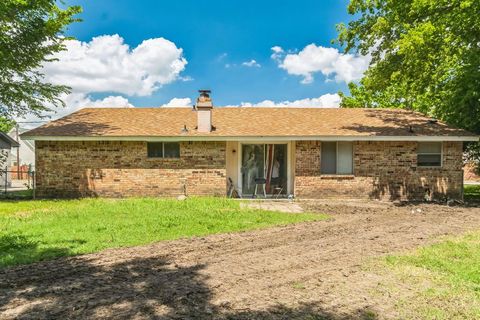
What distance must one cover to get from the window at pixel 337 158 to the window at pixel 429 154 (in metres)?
2.78

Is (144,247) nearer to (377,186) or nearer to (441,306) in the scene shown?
(441,306)

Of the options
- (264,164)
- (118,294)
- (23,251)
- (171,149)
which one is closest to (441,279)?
(118,294)

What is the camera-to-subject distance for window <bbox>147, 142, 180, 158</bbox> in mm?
15844

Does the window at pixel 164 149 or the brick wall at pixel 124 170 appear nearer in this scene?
the brick wall at pixel 124 170

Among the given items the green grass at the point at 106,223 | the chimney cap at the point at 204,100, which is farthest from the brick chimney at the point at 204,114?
the green grass at the point at 106,223

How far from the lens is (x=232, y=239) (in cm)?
834

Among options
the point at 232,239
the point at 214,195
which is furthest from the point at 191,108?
the point at 232,239

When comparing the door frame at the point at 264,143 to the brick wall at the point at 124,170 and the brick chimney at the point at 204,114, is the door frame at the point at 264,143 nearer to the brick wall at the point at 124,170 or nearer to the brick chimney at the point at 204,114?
the brick wall at the point at 124,170

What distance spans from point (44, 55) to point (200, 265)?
57.5 feet

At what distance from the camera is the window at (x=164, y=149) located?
52.0 ft

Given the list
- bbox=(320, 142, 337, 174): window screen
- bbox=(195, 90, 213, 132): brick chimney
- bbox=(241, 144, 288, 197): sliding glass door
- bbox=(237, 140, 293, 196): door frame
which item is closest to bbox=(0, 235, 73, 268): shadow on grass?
bbox=(195, 90, 213, 132): brick chimney

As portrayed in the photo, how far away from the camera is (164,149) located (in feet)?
52.0

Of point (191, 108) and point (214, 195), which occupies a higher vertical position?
point (191, 108)

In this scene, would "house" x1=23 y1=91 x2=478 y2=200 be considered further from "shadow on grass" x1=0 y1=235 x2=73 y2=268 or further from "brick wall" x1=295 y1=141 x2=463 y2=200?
"shadow on grass" x1=0 y1=235 x2=73 y2=268
